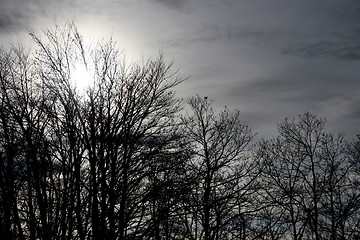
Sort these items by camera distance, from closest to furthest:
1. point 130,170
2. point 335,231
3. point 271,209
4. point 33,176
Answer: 1. point 33,176
2. point 130,170
3. point 335,231
4. point 271,209

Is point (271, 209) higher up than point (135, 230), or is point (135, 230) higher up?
point (271, 209)

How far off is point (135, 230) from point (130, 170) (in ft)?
7.10

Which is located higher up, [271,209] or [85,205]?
[271,209]

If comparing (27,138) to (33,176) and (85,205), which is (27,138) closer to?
(33,176)

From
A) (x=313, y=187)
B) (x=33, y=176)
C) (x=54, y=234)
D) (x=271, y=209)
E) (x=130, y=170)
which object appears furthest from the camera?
(x=271, y=209)

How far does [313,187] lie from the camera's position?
21578 mm

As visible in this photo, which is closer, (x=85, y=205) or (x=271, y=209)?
(x=85, y=205)

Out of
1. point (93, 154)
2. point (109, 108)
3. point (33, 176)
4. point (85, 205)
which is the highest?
point (109, 108)

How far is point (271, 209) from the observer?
76.7 ft

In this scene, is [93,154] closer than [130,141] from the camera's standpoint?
Yes

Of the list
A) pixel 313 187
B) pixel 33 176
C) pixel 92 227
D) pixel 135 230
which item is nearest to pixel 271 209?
pixel 313 187

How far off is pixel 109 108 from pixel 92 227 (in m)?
4.08

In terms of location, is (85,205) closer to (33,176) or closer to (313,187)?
(33,176)

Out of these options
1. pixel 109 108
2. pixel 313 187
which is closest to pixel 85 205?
pixel 109 108
